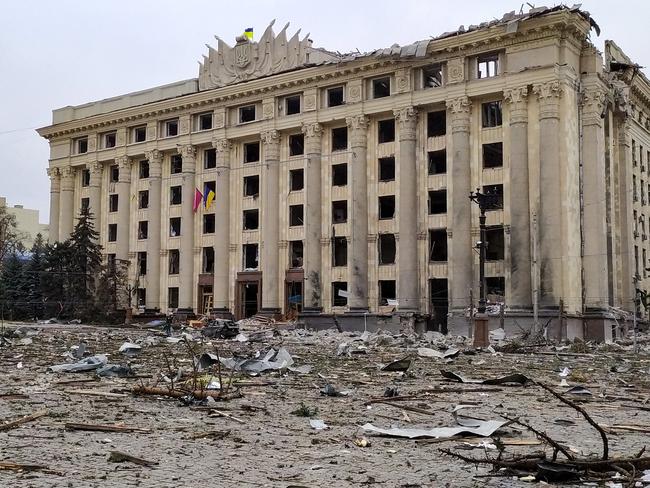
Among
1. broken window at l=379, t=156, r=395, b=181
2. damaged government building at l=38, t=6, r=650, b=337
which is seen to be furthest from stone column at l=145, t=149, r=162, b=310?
broken window at l=379, t=156, r=395, b=181

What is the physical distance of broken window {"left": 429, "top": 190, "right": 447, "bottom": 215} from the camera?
4441 cm

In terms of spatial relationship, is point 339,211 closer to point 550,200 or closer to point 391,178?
point 391,178

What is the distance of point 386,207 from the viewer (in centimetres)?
4634

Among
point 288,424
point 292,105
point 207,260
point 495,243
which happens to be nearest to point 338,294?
point 495,243

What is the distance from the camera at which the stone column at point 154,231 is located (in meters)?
54.4

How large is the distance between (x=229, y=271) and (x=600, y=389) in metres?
39.5

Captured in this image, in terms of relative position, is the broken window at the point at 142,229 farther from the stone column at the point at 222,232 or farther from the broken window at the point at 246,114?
the broken window at the point at 246,114

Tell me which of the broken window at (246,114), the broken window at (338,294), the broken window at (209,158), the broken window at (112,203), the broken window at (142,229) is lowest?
the broken window at (338,294)

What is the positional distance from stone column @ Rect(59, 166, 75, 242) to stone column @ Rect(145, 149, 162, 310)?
29.4 ft

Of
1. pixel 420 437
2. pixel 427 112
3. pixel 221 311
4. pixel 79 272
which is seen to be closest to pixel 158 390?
pixel 420 437

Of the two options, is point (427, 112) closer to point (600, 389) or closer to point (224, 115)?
point (224, 115)

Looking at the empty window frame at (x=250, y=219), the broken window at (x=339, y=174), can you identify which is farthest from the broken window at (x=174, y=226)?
the broken window at (x=339, y=174)

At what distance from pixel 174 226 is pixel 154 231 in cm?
150

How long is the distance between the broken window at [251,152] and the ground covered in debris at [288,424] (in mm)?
36054
